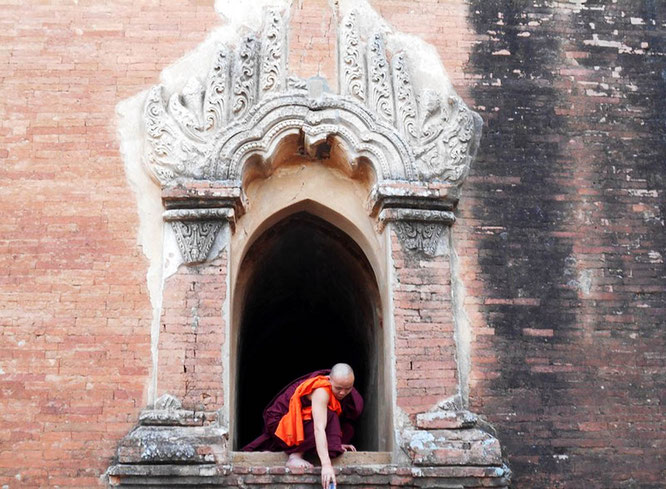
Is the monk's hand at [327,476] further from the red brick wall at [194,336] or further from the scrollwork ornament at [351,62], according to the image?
the scrollwork ornament at [351,62]

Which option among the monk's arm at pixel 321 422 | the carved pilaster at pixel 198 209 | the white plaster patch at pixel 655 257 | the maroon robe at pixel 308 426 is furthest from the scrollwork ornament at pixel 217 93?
the white plaster patch at pixel 655 257

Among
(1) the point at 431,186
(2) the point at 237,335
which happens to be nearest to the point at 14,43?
(2) the point at 237,335

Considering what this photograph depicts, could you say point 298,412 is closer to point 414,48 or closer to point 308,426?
point 308,426

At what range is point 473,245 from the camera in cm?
798

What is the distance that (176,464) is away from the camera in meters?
6.91

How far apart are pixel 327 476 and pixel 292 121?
10.0ft

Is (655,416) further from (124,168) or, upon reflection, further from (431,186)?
(124,168)

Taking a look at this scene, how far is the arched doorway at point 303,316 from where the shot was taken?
9.06 m

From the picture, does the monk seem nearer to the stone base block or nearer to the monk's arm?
the monk's arm

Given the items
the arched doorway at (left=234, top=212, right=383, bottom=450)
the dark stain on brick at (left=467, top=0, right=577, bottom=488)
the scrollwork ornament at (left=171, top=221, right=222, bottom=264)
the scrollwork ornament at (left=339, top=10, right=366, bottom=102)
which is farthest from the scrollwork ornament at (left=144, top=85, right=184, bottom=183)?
the dark stain on brick at (left=467, top=0, right=577, bottom=488)

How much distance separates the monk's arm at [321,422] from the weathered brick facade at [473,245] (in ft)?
2.11

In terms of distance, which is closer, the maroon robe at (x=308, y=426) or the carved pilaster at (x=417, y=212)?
the maroon robe at (x=308, y=426)

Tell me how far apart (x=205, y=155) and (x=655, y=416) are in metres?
4.34

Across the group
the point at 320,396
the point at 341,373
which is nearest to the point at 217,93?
the point at 341,373
